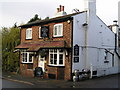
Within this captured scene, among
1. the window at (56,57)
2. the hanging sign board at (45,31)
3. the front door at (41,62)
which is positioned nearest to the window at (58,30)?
the hanging sign board at (45,31)

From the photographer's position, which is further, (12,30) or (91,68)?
(12,30)

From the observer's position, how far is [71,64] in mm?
16406

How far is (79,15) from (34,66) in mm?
7580

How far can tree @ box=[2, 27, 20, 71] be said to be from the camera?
23255 mm

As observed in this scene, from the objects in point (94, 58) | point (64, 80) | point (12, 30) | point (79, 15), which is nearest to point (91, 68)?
point (94, 58)

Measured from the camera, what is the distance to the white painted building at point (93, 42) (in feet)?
57.5

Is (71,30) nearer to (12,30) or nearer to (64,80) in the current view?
(64,80)

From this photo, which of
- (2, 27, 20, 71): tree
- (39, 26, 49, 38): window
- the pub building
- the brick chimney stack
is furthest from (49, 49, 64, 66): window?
(2, 27, 20, 71): tree

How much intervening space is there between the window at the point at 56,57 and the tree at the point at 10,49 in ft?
22.9

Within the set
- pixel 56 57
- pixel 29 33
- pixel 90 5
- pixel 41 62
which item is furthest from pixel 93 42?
pixel 29 33

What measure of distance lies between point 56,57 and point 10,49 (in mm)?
9953

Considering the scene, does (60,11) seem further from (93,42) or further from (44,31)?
(93,42)

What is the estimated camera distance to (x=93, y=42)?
19125 millimetres

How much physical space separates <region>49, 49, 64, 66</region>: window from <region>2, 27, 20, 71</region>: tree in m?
6.97
